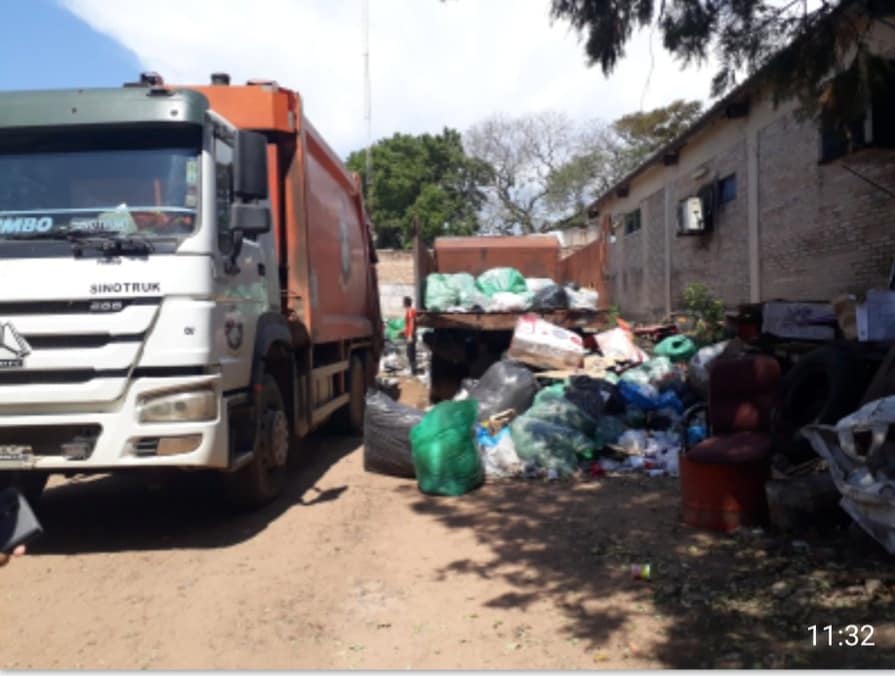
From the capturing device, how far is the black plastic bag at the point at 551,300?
9.20 metres

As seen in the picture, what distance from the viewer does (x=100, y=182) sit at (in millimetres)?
4484

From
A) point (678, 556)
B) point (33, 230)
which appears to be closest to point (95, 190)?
point (33, 230)

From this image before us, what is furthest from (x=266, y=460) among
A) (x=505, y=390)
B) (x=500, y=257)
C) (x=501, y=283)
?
(x=500, y=257)

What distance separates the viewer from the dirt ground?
3160 millimetres

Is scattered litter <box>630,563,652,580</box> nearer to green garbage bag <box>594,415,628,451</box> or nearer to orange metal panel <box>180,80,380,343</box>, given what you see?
green garbage bag <box>594,415,628,451</box>

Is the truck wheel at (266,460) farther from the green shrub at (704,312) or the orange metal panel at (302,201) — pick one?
the green shrub at (704,312)

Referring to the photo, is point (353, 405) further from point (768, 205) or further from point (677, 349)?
point (768, 205)

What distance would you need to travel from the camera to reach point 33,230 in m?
4.32

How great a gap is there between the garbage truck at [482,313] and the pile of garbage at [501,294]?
13 centimetres

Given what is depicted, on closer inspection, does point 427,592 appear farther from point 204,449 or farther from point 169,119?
point 169,119

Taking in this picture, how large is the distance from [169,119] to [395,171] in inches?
1196

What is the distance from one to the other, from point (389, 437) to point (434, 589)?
2654mm

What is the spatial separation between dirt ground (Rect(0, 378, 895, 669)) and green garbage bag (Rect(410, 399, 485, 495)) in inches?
9.4

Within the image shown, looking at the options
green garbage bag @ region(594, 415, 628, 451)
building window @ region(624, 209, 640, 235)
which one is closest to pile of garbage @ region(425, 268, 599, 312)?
green garbage bag @ region(594, 415, 628, 451)
